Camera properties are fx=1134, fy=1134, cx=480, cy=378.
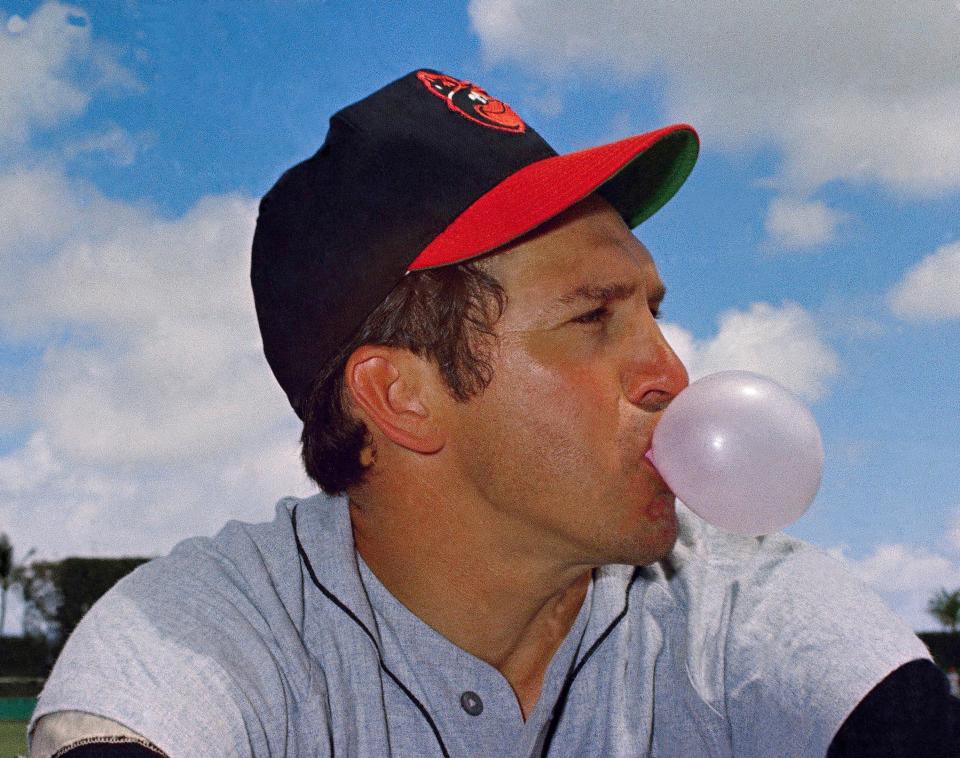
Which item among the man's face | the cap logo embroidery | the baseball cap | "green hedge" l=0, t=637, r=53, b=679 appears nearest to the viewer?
the man's face

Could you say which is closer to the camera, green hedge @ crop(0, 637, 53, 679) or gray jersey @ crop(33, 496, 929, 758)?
gray jersey @ crop(33, 496, 929, 758)

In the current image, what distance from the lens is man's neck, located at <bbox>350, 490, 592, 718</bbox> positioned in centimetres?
299

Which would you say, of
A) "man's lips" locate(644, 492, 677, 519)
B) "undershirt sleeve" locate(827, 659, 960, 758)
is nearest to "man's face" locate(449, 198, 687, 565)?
"man's lips" locate(644, 492, 677, 519)

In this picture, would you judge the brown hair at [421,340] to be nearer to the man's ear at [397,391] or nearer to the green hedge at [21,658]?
the man's ear at [397,391]

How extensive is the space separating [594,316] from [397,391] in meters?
0.60

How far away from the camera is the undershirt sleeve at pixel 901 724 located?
2432 millimetres

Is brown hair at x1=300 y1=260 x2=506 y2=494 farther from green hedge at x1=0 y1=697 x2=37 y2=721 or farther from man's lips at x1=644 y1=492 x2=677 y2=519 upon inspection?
green hedge at x1=0 y1=697 x2=37 y2=721

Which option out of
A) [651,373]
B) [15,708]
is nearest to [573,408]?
[651,373]

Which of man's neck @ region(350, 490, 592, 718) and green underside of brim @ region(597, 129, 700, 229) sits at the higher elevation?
green underside of brim @ region(597, 129, 700, 229)

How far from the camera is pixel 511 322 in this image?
2895 millimetres

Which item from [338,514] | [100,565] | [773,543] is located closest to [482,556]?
[338,514]

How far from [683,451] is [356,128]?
1231mm

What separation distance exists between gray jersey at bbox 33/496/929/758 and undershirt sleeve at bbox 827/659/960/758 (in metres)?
0.03

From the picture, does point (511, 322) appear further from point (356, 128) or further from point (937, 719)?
point (937, 719)
